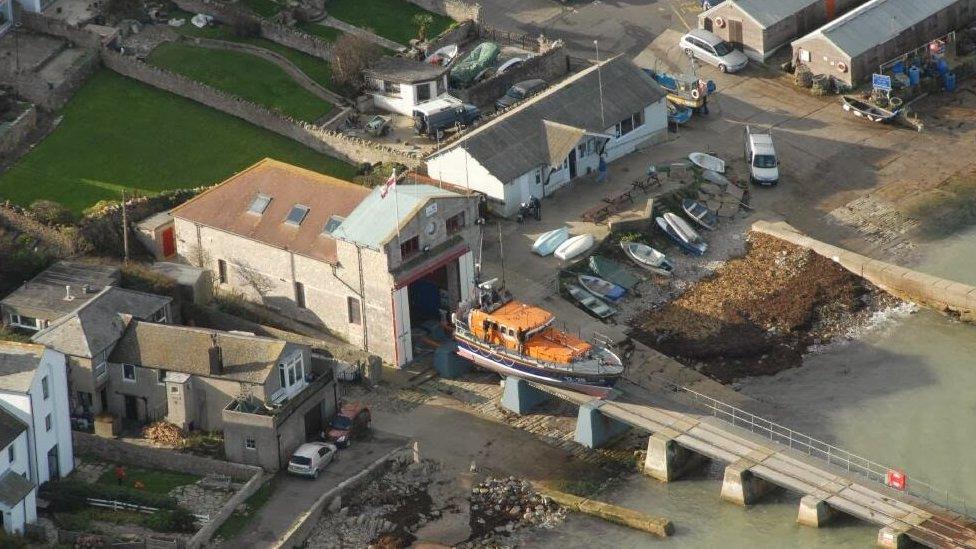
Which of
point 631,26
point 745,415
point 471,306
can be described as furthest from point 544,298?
point 631,26

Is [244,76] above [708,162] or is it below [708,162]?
above

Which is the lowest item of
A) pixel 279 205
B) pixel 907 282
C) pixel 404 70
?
pixel 907 282

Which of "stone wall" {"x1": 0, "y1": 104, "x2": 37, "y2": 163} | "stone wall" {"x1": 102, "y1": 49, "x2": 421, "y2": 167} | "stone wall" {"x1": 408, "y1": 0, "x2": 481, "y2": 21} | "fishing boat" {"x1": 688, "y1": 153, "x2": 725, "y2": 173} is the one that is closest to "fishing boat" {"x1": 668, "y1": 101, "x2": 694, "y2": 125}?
"fishing boat" {"x1": 688, "y1": 153, "x2": 725, "y2": 173}

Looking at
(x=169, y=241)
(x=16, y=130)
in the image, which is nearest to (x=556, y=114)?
(x=169, y=241)

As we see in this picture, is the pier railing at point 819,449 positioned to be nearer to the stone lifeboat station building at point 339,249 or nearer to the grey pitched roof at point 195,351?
the stone lifeboat station building at point 339,249

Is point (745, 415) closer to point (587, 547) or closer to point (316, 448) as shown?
point (587, 547)

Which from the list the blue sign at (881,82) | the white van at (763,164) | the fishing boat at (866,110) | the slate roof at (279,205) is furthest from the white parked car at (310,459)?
the blue sign at (881,82)

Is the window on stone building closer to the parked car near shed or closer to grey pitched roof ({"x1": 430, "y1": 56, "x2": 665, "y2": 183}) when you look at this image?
grey pitched roof ({"x1": 430, "y1": 56, "x2": 665, "y2": 183})

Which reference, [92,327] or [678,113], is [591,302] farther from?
[92,327]
